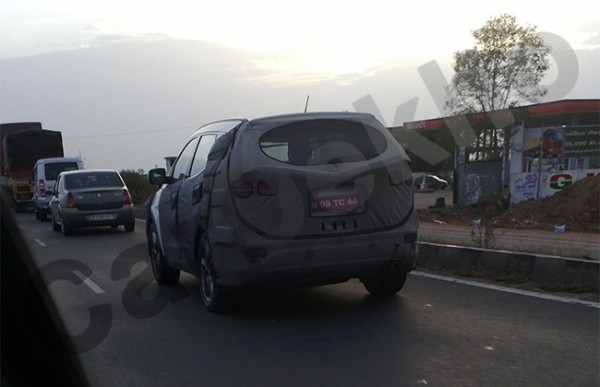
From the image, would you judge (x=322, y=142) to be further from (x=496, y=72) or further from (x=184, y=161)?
(x=496, y=72)

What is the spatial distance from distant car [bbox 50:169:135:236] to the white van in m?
6.52

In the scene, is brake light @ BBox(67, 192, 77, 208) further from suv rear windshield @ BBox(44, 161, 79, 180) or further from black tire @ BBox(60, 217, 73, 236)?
suv rear windshield @ BBox(44, 161, 79, 180)

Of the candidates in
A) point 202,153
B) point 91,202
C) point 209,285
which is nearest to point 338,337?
point 209,285

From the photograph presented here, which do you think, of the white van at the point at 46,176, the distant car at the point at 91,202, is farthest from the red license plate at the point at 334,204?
the white van at the point at 46,176

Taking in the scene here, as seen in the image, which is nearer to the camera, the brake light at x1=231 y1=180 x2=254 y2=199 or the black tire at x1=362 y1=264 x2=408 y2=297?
the brake light at x1=231 y1=180 x2=254 y2=199

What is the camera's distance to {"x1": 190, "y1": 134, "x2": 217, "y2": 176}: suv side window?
8.14m

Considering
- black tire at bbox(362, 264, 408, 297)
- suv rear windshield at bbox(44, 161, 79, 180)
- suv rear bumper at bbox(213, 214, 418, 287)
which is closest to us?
suv rear bumper at bbox(213, 214, 418, 287)

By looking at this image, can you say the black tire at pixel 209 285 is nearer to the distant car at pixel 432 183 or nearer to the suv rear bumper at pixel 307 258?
the suv rear bumper at pixel 307 258

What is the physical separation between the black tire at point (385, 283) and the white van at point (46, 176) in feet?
62.4

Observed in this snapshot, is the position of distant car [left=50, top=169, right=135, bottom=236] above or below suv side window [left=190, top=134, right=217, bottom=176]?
below

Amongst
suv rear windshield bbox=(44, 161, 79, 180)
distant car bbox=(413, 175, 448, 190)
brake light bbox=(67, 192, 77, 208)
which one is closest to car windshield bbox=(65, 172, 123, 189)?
brake light bbox=(67, 192, 77, 208)

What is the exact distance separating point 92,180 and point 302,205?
517 inches

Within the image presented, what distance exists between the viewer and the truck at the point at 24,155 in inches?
1243

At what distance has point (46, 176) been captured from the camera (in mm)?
25125
